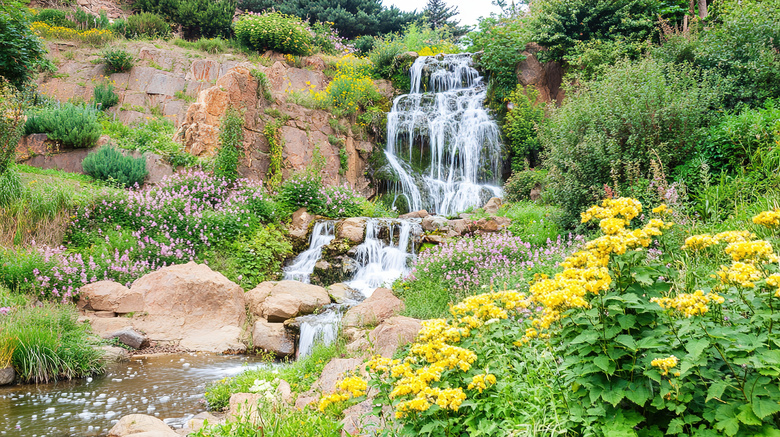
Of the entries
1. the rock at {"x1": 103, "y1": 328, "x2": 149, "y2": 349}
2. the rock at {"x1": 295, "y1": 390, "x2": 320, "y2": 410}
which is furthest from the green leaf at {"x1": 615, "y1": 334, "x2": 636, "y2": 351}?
the rock at {"x1": 103, "y1": 328, "x2": 149, "y2": 349}

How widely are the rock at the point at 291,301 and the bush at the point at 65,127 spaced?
760 cm

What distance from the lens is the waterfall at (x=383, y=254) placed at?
8578 mm

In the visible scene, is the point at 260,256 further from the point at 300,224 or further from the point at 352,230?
the point at 352,230

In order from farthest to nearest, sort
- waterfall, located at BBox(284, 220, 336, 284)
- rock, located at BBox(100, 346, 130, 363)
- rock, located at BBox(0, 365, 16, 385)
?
waterfall, located at BBox(284, 220, 336, 284) < rock, located at BBox(100, 346, 130, 363) < rock, located at BBox(0, 365, 16, 385)

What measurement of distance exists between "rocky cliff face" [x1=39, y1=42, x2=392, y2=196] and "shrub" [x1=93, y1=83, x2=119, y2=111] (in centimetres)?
22

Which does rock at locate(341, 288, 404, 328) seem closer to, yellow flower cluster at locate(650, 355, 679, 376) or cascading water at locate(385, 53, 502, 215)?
yellow flower cluster at locate(650, 355, 679, 376)

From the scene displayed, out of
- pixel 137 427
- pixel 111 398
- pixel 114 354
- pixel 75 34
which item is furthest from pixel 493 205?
pixel 75 34

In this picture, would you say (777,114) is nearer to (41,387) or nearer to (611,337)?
(611,337)

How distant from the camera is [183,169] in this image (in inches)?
409

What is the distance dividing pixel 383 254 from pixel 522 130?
22.3 feet

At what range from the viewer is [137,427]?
11.2 ft

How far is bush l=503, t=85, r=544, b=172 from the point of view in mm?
12672

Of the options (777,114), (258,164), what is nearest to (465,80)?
(258,164)

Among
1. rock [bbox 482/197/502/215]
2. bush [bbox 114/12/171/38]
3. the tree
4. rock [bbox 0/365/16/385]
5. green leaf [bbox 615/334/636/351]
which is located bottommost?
rock [bbox 0/365/16/385]
